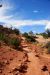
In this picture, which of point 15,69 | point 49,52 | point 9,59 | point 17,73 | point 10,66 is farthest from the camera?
point 49,52

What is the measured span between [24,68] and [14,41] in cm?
1211

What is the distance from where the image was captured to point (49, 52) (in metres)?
29.3

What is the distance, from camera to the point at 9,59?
21.1 m

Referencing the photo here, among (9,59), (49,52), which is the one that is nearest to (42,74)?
(9,59)

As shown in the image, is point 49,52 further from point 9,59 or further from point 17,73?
point 17,73

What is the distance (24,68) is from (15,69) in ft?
3.68

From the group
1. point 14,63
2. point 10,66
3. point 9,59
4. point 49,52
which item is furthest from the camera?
point 49,52

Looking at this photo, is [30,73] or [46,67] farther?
[46,67]

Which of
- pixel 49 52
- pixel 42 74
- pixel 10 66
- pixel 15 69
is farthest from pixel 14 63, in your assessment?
pixel 49 52

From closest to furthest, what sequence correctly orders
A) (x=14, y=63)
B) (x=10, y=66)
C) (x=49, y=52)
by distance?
(x=10, y=66)
(x=14, y=63)
(x=49, y=52)

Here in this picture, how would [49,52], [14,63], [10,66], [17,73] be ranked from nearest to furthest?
[17,73] → [10,66] → [14,63] → [49,52]

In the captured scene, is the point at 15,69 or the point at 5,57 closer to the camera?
the point at 15,69

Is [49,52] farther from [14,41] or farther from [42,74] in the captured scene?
[42,74]

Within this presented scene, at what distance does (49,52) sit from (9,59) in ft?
30.4
